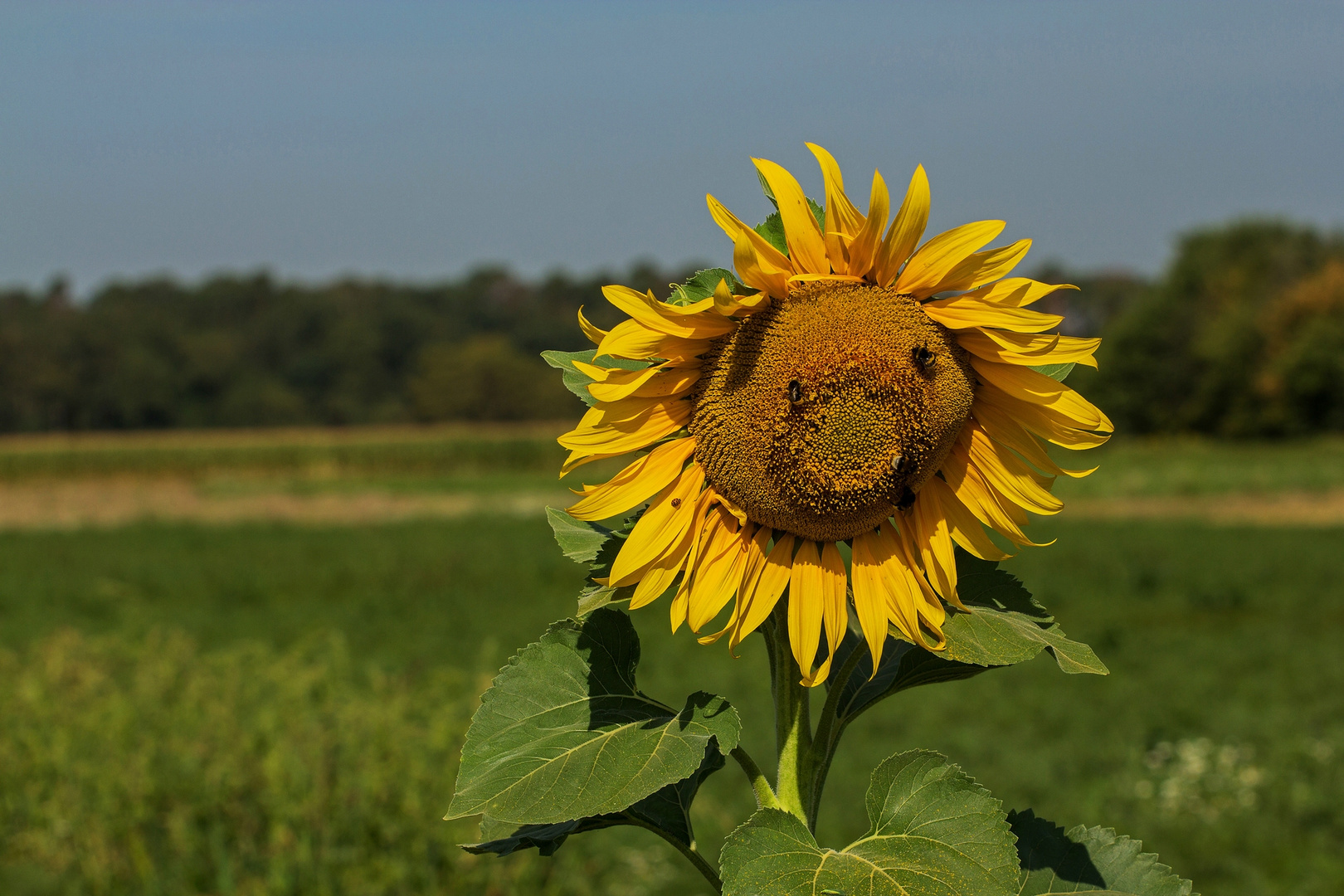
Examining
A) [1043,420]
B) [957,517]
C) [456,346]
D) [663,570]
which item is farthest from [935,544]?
[456,346]

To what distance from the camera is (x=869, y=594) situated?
3.53 ft

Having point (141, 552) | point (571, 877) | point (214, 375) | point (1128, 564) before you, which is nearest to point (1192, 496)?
point (1128, 564)

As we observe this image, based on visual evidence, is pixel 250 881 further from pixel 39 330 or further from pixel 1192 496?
pixel 39 330

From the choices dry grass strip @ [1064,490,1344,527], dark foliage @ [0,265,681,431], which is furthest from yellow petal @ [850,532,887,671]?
dark foliage @ [0,265,681,431]

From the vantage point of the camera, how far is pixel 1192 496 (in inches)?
1387

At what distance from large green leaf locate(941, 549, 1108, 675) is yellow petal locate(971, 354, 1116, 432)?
0.55 feet

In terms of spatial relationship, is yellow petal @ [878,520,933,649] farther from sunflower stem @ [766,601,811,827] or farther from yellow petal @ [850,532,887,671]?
sunflower stem @ [766,601,811,827]

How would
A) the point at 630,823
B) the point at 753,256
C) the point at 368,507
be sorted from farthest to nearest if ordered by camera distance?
the point at 368,507
the point at 630,823
the point at 753,256

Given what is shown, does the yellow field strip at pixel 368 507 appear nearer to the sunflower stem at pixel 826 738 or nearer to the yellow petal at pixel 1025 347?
the sunflower stem at pixel 826 738

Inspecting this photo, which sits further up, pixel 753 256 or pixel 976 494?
pixel 753 256

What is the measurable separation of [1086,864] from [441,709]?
20.6 ft

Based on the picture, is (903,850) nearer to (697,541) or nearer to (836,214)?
(697,541)

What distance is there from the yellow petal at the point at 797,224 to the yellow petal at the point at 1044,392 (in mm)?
201

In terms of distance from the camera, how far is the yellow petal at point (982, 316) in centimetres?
102
